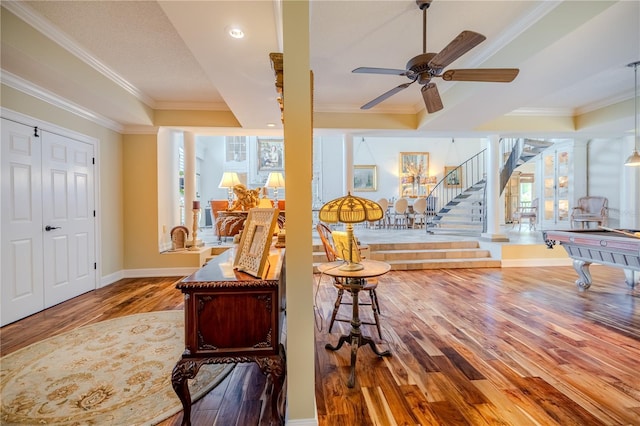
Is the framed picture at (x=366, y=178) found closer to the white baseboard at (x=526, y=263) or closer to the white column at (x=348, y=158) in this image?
the white column at (x=348, y=158)

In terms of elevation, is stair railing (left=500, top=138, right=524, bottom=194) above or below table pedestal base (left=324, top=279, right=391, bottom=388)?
above

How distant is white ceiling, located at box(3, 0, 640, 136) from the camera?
89.7 inches

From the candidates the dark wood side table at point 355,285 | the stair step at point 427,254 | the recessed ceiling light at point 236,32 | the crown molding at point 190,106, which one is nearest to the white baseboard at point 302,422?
the dark wood side table at point 355,285

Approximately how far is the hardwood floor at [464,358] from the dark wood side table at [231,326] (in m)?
0.50

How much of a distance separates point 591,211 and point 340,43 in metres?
7.73

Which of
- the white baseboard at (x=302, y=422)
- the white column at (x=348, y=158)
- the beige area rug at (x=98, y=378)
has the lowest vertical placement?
the beige area rug at (x=98, y=378)

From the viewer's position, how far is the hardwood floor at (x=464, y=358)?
172 cm

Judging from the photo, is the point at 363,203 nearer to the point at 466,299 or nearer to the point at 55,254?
the point at 466,299

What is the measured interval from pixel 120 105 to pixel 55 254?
216cm

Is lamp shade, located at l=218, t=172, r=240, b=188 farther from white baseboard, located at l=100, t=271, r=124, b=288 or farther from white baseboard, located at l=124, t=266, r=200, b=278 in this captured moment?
white baseboard, located at l=100, t=271, r=124, b=288

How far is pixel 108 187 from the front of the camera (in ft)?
15.0

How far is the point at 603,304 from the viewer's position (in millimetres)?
3447

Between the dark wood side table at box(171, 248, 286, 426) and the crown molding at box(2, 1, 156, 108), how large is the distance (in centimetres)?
295

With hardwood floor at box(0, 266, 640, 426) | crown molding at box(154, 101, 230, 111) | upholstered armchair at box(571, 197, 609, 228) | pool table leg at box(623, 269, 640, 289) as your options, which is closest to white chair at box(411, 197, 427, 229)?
upholstered armchair at box(571, 197, 609, 228)
